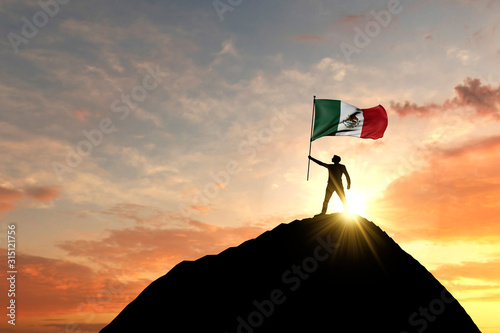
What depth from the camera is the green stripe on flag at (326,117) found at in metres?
18.2

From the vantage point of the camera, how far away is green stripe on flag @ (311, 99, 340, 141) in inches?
715

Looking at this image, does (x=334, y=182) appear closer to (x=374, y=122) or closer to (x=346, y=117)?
(x=346, y=117)

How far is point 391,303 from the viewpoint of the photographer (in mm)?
15375

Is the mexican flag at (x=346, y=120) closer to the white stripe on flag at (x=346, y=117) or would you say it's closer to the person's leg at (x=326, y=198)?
the white stripe on flag at (x=346, y=117)

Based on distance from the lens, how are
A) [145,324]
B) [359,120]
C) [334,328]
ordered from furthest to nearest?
[359,120]
[145,324]
[334,328]

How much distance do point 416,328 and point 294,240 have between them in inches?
187

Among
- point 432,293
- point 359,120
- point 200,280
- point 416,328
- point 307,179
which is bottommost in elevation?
point 416,328

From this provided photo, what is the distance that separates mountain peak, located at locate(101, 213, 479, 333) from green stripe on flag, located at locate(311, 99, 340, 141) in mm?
3246

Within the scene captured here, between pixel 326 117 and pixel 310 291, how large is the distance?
21.9 ft

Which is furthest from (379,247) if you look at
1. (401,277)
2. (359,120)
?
(359,120)

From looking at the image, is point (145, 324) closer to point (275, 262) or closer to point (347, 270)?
point (275, 262)

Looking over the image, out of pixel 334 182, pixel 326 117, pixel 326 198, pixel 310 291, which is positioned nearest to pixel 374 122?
pixel 326 117

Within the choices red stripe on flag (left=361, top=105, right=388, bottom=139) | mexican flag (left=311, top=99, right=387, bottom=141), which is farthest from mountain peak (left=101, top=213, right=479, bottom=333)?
red stripe on flag (left=361, top=105, right=388, bottom=139)

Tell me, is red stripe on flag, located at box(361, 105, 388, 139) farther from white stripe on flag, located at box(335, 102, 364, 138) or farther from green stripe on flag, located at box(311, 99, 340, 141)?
green stripe on flag, located at box(311, 99, 340, 141)
